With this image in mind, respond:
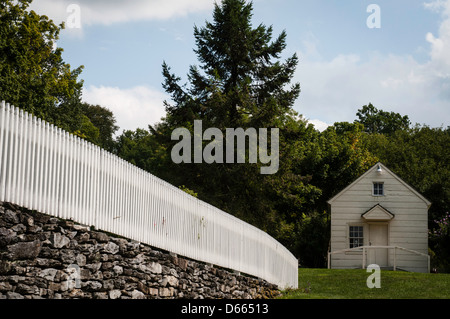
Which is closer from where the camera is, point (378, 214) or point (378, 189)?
point (378, 214)

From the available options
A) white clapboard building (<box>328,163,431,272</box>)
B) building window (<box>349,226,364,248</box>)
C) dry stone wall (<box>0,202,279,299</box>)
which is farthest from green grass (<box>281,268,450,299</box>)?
building window (<box>349,226,364,248</box>)

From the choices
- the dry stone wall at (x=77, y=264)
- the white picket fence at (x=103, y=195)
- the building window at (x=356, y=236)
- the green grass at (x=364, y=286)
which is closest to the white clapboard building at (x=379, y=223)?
the building window at (x=356, y=236)

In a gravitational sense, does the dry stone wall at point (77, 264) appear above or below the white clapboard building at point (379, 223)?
below

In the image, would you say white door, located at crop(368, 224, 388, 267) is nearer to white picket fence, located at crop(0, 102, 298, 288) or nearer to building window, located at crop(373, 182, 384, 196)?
building window, located at crop(373, 182, 384, 196)

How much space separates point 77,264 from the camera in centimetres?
881

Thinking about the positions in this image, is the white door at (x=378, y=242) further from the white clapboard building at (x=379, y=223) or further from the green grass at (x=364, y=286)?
the green grass at (x=364, y=286)

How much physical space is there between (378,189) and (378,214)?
1.45 metres

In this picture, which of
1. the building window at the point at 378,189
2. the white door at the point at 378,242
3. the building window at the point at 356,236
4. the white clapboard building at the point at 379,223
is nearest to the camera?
the white door at the point at 378,242

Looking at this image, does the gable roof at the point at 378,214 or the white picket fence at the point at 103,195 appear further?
the gable roof at the point at 378,214

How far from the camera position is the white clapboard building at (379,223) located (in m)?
29.1

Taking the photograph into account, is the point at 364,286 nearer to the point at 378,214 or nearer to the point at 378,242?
the point at 378,214

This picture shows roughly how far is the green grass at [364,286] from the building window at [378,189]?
7546 mm

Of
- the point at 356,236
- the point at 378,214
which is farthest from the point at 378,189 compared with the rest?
the point at 356,236
